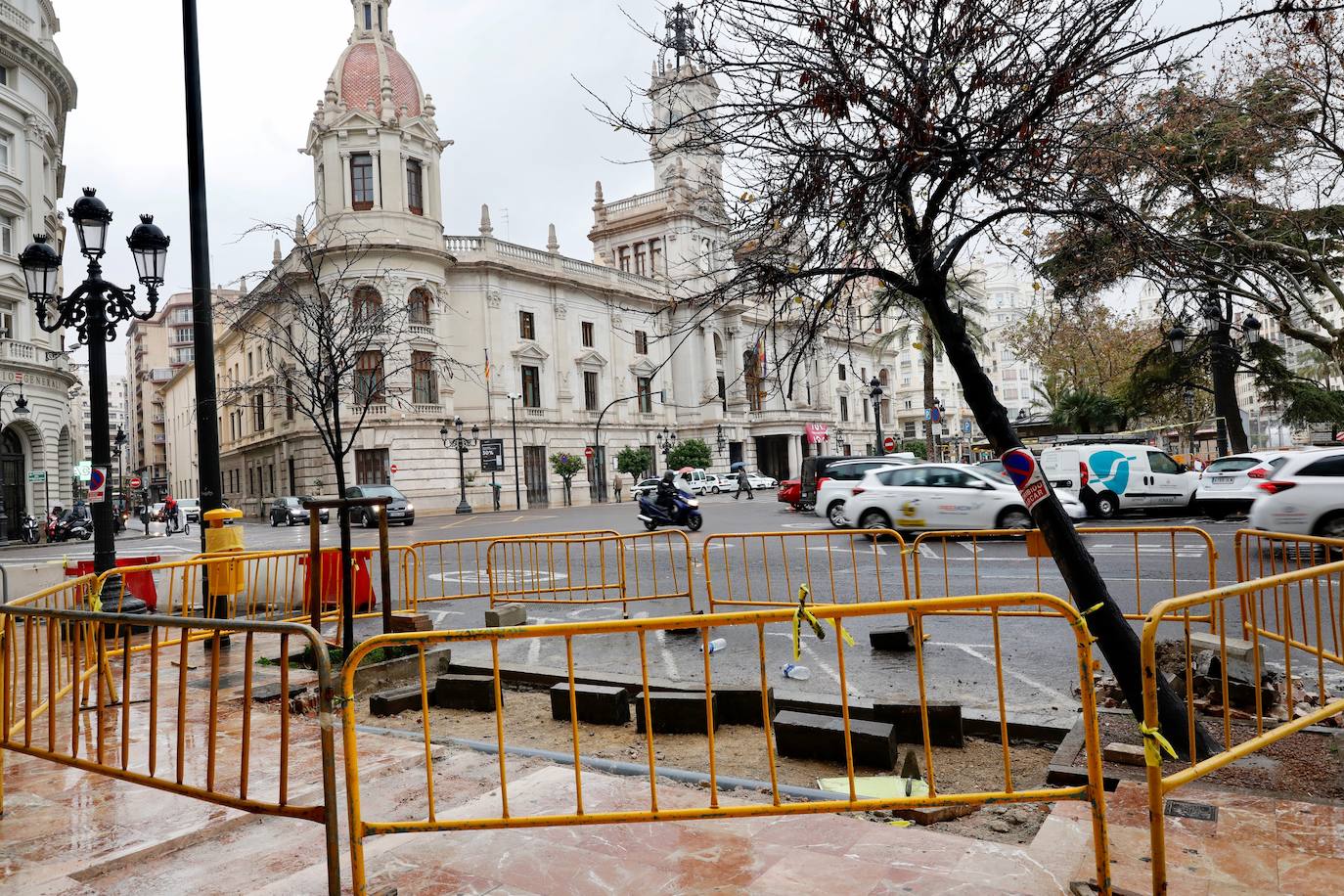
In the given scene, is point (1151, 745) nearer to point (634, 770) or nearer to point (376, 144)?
point (634, 770)

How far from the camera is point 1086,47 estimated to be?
4.46 m

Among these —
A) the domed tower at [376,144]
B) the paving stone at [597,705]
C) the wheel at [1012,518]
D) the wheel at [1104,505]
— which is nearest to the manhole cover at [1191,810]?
the paving stone at [597,705]

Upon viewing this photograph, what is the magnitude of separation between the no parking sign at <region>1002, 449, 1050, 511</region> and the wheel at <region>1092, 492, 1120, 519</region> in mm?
16090

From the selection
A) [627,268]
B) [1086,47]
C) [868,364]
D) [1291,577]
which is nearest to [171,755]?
[1291,577]

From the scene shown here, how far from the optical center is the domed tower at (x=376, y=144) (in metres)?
40.9

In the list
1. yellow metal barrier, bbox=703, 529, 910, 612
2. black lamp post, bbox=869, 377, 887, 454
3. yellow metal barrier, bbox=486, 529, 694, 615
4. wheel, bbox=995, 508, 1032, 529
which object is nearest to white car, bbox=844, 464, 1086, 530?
wheel, bbox=995, 508, 1032, 529

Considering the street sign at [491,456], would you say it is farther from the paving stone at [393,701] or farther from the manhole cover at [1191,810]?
the manhole cover at [1191,810]

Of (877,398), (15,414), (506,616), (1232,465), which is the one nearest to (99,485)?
(506,616)

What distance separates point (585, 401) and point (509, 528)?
1005 inches

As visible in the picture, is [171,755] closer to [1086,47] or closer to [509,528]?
[1086,47]

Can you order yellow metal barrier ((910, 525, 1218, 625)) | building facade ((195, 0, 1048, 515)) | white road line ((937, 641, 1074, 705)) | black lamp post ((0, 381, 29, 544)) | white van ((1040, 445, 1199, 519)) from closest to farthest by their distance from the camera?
white road line ((937, 641, 1074, 705)), yellow metal barrier ((910, 525, 1218, 625)), white van ((1040, 445, 1199, 519)), black lamp post ((0, 381, 29, 544)), building facade ((195, 0, 1048, 515))

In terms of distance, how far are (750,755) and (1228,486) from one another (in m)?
17.0

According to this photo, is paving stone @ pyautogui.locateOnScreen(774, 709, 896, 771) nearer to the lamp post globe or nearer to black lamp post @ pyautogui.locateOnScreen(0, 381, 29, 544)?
the lamp post globe

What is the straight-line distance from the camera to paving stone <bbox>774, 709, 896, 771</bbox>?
4.47 metres
